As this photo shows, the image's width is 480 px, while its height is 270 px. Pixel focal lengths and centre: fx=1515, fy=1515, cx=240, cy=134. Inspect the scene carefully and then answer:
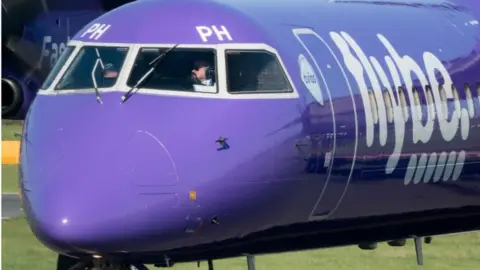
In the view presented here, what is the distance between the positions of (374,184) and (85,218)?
3.73 m

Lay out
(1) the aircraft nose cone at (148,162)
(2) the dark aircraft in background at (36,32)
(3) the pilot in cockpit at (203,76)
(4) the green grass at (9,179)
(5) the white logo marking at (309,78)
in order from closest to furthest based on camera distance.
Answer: (1) the aircraft nose cone at (148,162), (3) the pilot in cockpit at (203,76), (5) the white logo marking at (309,78), (4) the green grass at (9,179), (2) the dark aircraft in background at (36,32)

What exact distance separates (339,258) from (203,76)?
734 cm

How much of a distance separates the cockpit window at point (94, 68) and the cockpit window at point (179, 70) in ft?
0.58

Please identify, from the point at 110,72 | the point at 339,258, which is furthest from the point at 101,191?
the point at 339,258

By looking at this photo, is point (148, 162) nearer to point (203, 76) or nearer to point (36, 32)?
point (203, 76)

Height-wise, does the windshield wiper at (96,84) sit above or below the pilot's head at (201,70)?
below

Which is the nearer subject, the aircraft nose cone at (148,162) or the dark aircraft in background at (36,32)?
the aircraft nose cone at (148,162)

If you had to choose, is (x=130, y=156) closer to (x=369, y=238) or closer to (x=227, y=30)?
(x=227, y=30)

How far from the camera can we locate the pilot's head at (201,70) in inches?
482

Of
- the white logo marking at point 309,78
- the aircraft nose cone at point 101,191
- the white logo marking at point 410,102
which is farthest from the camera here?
the white logo marking at point 410,102

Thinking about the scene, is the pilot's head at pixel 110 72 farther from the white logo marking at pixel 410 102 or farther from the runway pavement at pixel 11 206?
the runway pavement at pixel 11 206

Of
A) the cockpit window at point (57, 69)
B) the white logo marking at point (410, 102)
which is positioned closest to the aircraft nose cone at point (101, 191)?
the cockpit window at point (57, 69)

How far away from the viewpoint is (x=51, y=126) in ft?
38.9

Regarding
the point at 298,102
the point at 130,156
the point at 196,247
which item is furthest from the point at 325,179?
the point at 130,156
